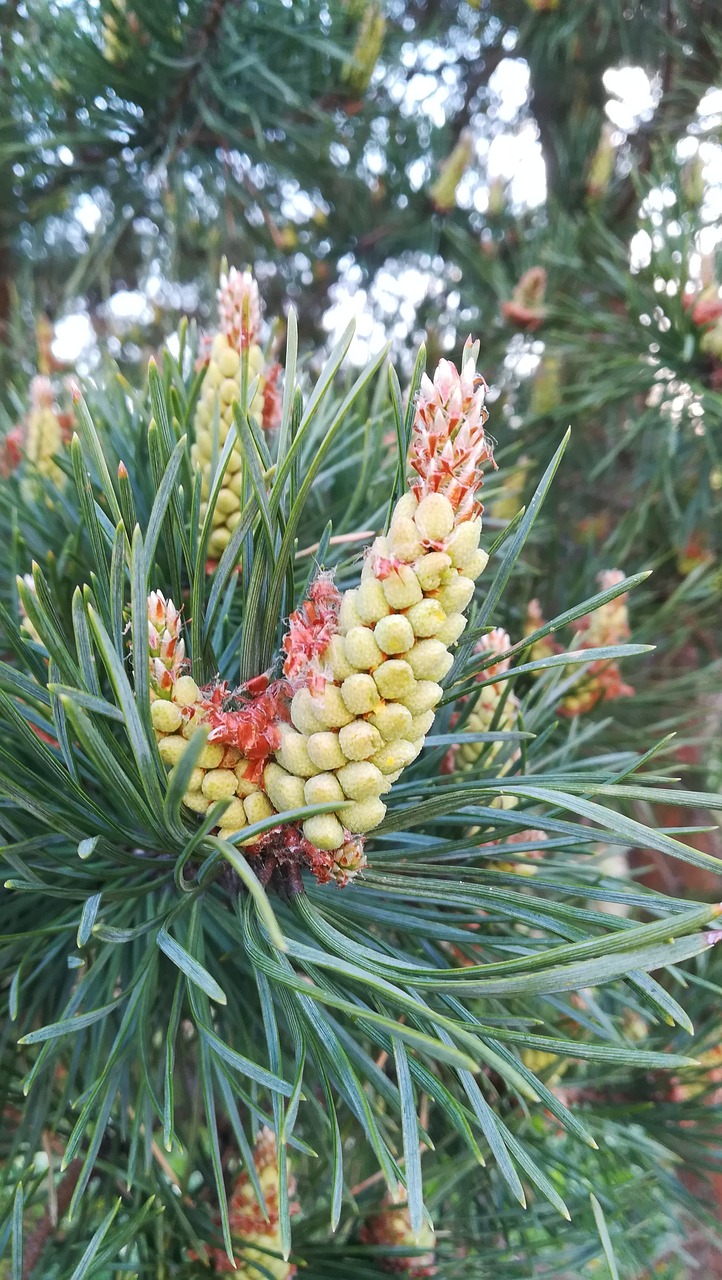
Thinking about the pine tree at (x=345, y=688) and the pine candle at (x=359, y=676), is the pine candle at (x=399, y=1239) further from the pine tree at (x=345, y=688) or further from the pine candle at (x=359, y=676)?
the pine candle at (x=359, y=676)

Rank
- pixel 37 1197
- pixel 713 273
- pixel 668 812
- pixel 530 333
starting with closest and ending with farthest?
pixel 37 1197 < pixel 713 273 < pixel 530 333 < pixel 668 812

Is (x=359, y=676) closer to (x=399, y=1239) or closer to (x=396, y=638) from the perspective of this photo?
(x=396, y=638)

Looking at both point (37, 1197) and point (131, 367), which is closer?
point (37, 1197)

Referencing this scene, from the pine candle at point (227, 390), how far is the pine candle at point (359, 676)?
0.14 m

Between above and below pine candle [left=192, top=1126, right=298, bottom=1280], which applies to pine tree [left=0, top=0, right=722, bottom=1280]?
above

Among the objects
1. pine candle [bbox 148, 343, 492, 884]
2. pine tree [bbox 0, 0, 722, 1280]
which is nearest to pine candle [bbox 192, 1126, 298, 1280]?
pine tree [bbox 0, 0, 722, 1280]

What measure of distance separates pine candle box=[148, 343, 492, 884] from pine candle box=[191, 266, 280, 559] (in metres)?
0.14

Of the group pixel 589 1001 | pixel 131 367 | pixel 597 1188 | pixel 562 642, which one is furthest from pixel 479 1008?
pixel 131 367

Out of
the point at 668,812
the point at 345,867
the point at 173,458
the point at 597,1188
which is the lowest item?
the point at 597,1188

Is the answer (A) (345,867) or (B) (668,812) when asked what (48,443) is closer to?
(A) (345,867)

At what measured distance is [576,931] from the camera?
0.96ft

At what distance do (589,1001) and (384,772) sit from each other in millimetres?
227

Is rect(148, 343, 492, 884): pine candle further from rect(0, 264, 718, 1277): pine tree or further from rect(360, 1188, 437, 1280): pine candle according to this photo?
rect(360, 1188, 437, 1280): pine candle

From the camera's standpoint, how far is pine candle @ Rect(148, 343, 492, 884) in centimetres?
26
